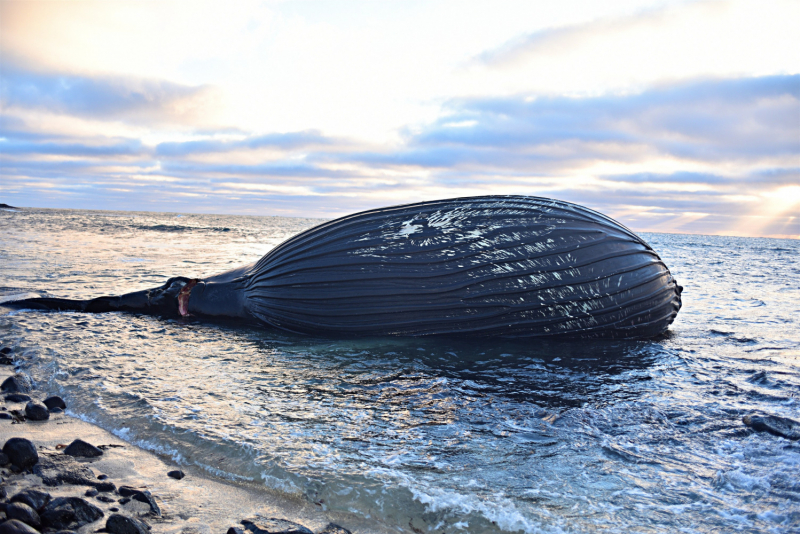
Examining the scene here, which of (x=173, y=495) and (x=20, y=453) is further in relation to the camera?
(x=20, y=453)

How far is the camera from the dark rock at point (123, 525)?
1.86 m

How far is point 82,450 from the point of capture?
2486mm

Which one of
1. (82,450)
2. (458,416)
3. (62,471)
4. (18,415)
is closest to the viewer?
(62,471)

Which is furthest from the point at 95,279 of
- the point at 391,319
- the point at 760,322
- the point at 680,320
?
the point at 760,322

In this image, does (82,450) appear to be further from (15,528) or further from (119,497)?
(15,528)

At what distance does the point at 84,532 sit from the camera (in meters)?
1.87

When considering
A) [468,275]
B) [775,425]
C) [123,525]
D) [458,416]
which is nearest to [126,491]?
[123,525]

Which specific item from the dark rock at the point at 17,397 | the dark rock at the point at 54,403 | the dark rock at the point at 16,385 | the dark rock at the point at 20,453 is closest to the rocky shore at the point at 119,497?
the dark rock at the point at 20,453

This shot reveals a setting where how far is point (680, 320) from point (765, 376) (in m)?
2.74

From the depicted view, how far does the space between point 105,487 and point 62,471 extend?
0.27 metres

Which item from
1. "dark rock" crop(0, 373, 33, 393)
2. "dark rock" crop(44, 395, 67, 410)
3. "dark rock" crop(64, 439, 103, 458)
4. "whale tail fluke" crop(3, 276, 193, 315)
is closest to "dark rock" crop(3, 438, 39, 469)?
"dark rock" crop(64, 439, 103, 458)

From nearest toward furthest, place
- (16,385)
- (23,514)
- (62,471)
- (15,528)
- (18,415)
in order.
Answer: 1. (15,528)
2. (23,514)
3. (62,471)
4. (18,415)
5. (16,385)

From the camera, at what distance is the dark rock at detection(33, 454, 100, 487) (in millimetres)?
2197

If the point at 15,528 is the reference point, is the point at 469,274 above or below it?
above
